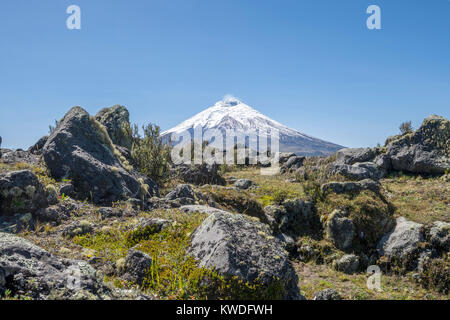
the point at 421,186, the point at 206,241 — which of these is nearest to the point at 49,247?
the point at 206,241

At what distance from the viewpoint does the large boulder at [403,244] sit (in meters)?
10.6

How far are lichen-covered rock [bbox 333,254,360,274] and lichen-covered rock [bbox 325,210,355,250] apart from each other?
3.29 feet

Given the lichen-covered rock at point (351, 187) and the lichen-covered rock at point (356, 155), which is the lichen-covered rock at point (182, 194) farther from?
the lichen-covered rock at point (356, 155)

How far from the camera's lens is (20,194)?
8.63 metres

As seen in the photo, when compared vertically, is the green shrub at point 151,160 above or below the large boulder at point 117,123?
below

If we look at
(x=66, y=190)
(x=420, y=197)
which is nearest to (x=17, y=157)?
(x=66, y=190)

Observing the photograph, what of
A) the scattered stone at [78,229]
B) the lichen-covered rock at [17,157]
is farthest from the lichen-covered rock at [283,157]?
the scattered stone at [78,229]

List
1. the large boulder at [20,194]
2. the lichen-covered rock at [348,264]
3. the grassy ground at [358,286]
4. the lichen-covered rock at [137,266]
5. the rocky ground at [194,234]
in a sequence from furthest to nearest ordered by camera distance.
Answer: the lichen-covered rock at [348,264]
the grassy ground at [358,286]
the large boulder at [20,194]
the lichen-covered rock at [137,266]
the rocky ground at [194,234]

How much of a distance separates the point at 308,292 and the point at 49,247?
25.0ft

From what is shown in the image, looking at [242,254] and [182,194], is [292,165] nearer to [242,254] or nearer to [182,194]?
[182,194]

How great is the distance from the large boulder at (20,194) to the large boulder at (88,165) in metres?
2.00

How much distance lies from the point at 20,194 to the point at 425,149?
27.8m

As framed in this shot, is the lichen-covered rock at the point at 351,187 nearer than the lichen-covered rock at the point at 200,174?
Yes
